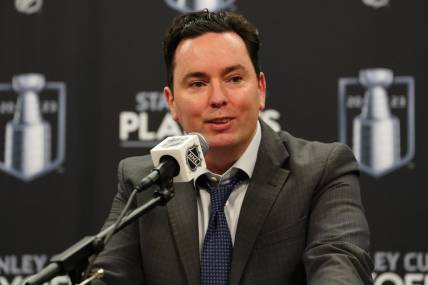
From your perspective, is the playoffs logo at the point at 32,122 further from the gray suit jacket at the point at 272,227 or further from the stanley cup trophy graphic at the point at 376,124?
the stanley cup trophy graphic at the point at 376,124

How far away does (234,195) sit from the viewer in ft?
6.83

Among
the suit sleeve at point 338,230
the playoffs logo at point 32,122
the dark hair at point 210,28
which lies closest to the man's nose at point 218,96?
the dark hair at point 210,28

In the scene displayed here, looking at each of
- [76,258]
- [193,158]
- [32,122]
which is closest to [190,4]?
[32,122]

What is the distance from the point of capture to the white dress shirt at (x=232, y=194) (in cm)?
205

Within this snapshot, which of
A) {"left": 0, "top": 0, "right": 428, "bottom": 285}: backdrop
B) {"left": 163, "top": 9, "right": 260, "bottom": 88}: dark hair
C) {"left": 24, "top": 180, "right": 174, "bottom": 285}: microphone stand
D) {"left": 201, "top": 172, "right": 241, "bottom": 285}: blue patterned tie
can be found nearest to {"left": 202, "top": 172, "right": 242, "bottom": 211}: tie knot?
{"left": 201, "top": 172, "right": 241, "bottom": 285}: blue patterned tie

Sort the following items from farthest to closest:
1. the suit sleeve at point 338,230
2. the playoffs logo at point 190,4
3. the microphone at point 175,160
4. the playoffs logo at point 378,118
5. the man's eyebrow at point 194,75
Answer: the playoffs logo at point 190,4, the playoffs logo at point 378,118, the man's eyebrow at point 194,75, the suit sleeve at point 338,230, the microphone at point 175,160

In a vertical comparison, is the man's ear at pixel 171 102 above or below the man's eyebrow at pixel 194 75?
below

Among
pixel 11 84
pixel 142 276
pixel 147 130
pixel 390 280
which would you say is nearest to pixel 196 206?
pixel 142 276

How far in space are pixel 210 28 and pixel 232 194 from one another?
500mm

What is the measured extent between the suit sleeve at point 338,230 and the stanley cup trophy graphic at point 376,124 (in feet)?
3.27

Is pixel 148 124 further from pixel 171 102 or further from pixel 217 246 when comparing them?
pixel 217 246

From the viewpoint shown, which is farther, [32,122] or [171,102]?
[32,122]

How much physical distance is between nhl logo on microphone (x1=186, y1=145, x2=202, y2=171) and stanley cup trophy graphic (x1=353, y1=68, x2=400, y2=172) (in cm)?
160

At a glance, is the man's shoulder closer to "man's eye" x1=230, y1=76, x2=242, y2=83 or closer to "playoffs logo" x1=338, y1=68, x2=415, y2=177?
"man's eye" x1=230, y1=76, x2=242, y2=83
